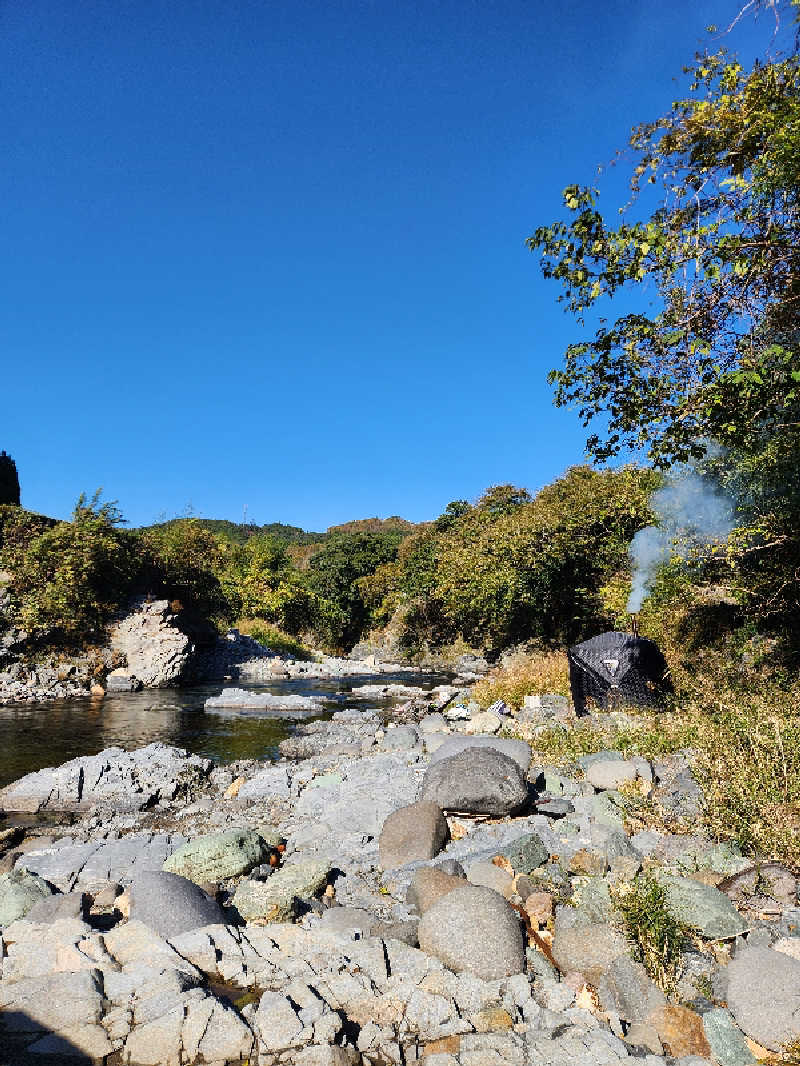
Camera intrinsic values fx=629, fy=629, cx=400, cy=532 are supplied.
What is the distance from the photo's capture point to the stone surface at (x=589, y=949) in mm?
3779

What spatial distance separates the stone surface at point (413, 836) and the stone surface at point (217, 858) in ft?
3.84

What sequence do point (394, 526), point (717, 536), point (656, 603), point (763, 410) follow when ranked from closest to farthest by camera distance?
point (763, 410), point (717, 536), point (656, 603), point (394, 526)

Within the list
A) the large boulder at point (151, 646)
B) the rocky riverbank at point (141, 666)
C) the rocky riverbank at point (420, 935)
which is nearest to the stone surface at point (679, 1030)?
the rocky riverbank at point (420, 935)

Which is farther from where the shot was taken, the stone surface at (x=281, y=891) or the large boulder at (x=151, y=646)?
the large boulder at (x=151, y=646)

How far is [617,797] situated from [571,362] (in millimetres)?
4785

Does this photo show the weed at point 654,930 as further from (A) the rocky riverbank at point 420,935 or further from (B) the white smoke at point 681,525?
(B) the white smoke at point 681,525

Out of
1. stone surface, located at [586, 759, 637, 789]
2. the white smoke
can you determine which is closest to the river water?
stone surface, located at [586, 759, 637, 789]

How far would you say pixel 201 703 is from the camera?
17.2 meters

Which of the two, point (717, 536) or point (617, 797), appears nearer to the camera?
point (617, 797)

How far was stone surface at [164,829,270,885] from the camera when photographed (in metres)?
5.48

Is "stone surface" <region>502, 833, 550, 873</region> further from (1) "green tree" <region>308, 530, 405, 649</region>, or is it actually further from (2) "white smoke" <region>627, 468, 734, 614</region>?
(1) "green tree" <region>308, 530, 405, 649</region>

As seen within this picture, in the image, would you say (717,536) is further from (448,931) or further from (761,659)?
(448,931)

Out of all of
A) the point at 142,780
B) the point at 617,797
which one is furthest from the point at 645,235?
the point at 142,780

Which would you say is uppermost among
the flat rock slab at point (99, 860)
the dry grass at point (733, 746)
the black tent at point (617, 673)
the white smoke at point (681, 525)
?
the white smoke at point (681, 525)
